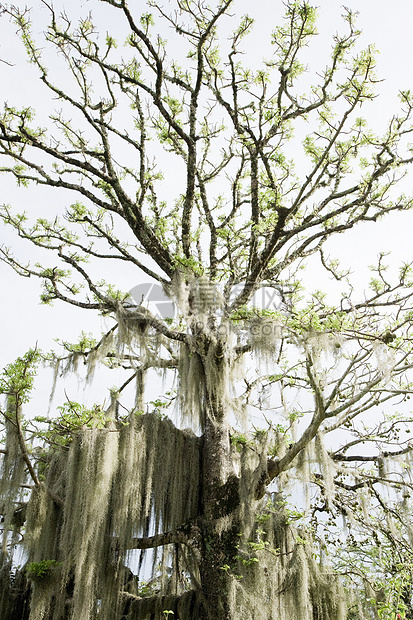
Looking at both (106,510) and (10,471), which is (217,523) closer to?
(106,510)

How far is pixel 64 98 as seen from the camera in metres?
7.71

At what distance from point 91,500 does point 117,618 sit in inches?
61.9

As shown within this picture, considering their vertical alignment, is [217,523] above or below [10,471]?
below

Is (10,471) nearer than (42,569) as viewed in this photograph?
No

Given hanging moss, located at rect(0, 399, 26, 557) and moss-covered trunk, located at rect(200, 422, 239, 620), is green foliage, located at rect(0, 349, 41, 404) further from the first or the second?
moss-covered trunk, located at rect(200, 422, 239, 620)

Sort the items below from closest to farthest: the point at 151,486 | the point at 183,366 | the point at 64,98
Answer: the point at 151,486 → the point at 183,366 → the point at 64,98

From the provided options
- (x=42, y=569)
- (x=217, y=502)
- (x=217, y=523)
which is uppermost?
(x=217, y=502)

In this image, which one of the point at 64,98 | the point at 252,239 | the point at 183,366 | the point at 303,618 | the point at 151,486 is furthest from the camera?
the point at 64,98

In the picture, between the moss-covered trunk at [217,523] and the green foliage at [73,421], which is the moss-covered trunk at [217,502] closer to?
the moss-covered trunk at [217,523]

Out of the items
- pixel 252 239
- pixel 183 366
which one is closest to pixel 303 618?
pixel 183 366

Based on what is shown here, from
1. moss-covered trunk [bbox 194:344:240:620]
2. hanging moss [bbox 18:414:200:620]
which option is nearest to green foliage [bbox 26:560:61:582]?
hanging moss [bbox 18:414:200:620]

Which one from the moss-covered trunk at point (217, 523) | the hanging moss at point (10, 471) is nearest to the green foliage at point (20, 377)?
the hanging moss at point (10, 471)

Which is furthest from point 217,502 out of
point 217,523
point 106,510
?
point 106,510

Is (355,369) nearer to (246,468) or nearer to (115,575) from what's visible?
(246,468)
